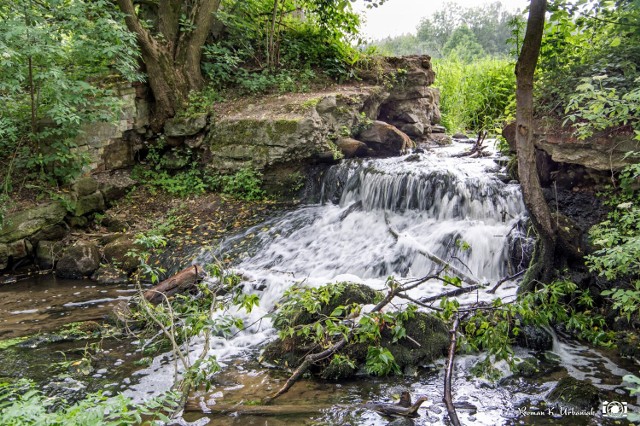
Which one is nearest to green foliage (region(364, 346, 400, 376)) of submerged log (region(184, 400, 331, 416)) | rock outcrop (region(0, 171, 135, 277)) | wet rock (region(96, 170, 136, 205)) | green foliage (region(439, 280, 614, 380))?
submerged log (region(184, 400, 331, 416))

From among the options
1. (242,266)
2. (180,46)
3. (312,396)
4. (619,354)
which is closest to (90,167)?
(180,46)

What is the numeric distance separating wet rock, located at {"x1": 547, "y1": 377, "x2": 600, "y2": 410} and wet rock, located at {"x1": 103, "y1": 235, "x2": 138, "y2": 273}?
20.2 ft

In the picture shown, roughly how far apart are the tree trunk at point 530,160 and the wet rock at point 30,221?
24.8 ft

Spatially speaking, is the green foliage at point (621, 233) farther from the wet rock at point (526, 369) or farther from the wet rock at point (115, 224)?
the wet rock at point (115, 224)

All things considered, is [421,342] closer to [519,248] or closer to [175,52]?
[519,248]

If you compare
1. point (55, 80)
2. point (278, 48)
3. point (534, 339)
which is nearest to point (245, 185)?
point (55, 80)

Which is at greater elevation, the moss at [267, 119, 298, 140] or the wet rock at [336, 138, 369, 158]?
the moss at [267, 119, 298, 140]

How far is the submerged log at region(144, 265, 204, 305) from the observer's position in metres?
5.73

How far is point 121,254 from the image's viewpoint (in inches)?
286

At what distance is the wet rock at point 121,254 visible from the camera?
23.3 ft

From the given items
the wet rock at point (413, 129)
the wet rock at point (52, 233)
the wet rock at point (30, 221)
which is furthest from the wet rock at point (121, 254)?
the wet rock at point (413, 129)

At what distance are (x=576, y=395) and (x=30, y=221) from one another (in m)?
8.21

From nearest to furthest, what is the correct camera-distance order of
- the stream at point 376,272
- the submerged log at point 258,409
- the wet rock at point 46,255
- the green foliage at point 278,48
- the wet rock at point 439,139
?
the submerged log at point 258,409
the stream at point 376,272
the wet rock at point 46,255
the green foliage at point 278,48
the wet rock at point 439,139

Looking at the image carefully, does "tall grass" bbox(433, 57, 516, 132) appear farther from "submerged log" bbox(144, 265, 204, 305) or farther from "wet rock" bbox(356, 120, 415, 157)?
"submerged log" bbox(144, 265, 204, 305)
